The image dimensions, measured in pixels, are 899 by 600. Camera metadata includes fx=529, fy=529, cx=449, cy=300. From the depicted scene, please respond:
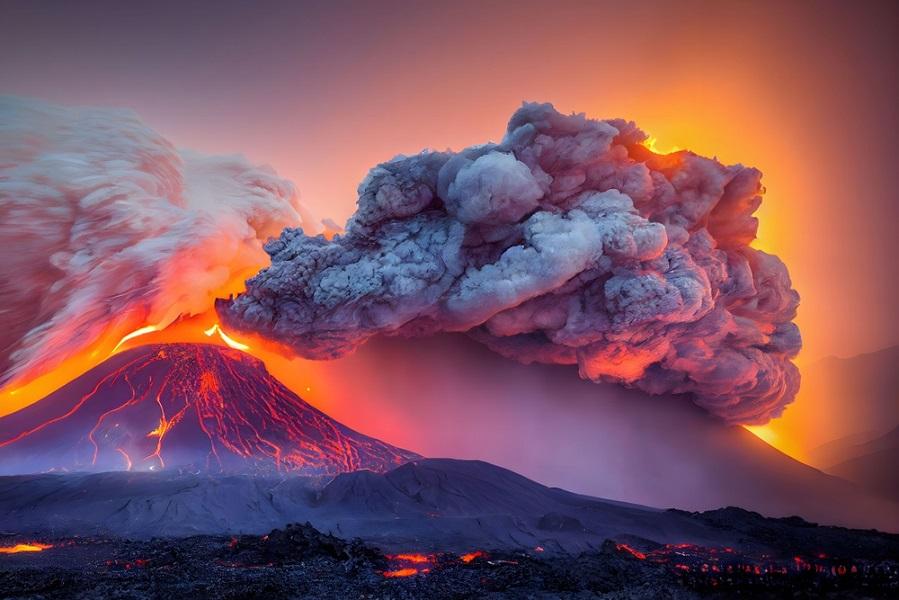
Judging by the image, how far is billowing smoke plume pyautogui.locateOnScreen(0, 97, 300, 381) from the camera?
510 centimetres

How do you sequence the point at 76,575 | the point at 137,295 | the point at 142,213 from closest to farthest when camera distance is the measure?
the point at 76,575
the point at 142,213
the point at 137,295

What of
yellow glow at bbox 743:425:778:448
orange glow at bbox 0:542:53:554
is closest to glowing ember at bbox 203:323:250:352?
orange glow at bbox 0:542:53:554

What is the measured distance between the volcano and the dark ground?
6.32ft

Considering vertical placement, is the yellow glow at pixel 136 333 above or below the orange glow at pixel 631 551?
above

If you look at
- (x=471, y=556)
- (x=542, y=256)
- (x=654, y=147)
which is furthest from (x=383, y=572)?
(x=654, y=147)

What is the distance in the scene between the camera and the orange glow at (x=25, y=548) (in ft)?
13.6

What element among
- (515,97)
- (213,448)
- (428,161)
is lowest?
(213,448)

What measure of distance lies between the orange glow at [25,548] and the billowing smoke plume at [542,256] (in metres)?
2.80

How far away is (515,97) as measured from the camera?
7457 millimetres

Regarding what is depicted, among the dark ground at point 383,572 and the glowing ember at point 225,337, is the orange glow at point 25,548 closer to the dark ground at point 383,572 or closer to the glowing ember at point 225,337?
the dark ground at point 383,572

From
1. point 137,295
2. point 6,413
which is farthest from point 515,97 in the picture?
point 6,413

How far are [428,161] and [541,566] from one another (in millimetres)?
4270

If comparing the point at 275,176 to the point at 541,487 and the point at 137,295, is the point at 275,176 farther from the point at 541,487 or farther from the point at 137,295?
the point at 541,487

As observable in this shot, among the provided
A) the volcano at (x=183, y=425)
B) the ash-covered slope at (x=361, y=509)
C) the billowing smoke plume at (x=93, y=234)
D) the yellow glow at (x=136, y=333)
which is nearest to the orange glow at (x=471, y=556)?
the ash-covered slope at (x=361, y=509)
